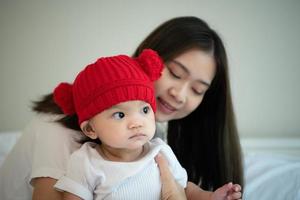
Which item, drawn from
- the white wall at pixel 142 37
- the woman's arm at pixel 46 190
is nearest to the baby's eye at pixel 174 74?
the woman's arm at pixel 46 190

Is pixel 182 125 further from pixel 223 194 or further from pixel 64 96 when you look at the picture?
pixel 64 96

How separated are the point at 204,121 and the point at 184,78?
29cm

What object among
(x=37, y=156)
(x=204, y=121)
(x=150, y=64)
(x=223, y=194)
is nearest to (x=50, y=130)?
(x=37, y=156)

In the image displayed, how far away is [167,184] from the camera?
73 centimetres

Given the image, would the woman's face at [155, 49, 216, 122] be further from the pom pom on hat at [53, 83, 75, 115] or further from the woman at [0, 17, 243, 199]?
the pom pom on hat at [53, 83, 75, 115]

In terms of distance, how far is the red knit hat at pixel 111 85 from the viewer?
0.65m

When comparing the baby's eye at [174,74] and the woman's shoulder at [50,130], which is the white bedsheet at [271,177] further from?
the woman's shoulder at [50,130]

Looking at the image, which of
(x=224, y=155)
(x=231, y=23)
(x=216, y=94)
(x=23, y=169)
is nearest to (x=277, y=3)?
(x=231, y=23)

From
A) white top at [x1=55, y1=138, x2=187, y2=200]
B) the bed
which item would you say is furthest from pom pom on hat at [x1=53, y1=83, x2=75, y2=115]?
the bed

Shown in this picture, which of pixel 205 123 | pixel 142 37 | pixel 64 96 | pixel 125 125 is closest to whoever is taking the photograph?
pixel 125 125

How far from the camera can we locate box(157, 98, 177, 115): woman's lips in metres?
0.96

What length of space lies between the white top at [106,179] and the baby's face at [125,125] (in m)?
0.06

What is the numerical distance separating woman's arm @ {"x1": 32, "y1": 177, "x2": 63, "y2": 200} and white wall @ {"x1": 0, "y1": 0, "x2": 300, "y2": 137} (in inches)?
49.9

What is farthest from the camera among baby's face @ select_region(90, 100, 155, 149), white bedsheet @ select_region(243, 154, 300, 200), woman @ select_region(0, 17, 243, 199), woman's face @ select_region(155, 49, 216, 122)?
white bedsheet @ select_region(243, 154, 300, 200)
